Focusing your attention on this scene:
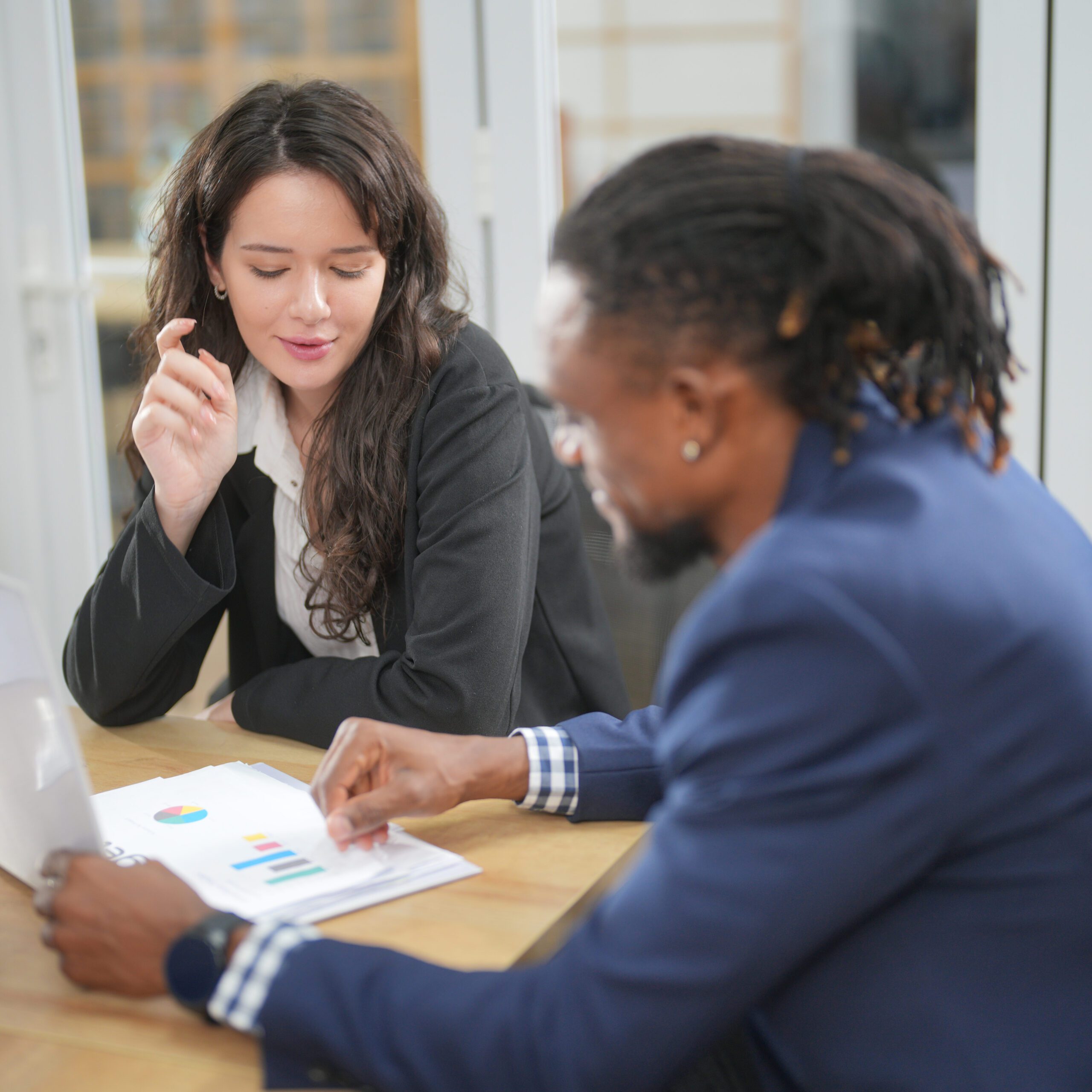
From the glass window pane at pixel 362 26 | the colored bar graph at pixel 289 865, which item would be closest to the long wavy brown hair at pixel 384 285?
the colored bar graph at pixel 289 865

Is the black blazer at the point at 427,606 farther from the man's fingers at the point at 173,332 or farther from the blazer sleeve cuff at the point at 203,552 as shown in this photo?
the man's fingers at the point at 173,332

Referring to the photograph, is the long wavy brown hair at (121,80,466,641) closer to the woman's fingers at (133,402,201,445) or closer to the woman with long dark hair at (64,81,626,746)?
the woman with long dark hair at (64,81,626,746)

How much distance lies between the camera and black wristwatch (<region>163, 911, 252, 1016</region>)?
0.78 m

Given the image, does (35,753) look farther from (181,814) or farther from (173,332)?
(173,332)

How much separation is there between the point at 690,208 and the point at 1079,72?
150 centimetres

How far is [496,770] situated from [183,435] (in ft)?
2.08

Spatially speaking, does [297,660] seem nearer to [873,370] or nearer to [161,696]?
[161,696]

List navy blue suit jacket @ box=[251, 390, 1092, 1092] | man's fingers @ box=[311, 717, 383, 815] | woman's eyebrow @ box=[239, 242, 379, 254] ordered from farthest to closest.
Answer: woman's eyebrow @ box=[239, 242, 379, 254] < man's fingers @ box=[311, 717, 383, 815] < navy blue suit jacket @ box=[251, 390, 1092, 1092]

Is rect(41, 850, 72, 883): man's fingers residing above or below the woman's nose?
below

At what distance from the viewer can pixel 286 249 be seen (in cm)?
146

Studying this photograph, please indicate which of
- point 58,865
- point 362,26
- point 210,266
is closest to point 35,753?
point 58,865

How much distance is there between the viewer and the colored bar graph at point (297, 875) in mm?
944

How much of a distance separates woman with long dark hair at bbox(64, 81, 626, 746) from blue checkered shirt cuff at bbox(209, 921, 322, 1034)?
551 mm

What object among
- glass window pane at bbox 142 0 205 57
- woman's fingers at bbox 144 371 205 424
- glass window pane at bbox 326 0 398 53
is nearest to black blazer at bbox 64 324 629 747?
woman's fingers at bbox 144 371 205 424
